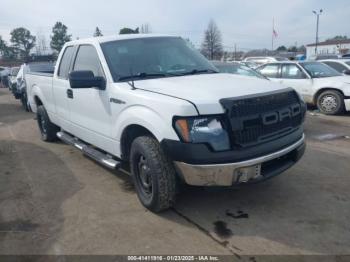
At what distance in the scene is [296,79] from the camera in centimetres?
1052

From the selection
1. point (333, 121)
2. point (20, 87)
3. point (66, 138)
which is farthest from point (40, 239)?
point (20, 87)

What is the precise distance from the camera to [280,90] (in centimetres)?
377

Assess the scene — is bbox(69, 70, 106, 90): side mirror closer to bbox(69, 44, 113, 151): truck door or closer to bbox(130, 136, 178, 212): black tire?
bbox(69, 44, 113, 151): truck door

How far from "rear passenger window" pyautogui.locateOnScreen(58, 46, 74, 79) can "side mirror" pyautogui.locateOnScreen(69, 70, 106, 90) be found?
1471 mm

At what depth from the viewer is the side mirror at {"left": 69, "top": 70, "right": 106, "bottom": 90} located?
4.08 m

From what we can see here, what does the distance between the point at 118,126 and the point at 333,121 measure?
6691mm

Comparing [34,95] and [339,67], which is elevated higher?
[339,67]

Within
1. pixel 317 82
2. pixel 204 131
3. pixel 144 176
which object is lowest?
pixel 144 176

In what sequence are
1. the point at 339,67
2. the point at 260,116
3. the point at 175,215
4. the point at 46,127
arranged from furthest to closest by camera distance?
the point at 339,67 → the point at 46,127 → the point at 175,215 → the point at 260,116

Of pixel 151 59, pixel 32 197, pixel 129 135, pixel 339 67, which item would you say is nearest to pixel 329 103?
pixel 339 67

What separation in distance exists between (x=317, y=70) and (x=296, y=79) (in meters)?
0.70

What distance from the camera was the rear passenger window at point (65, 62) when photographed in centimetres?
551

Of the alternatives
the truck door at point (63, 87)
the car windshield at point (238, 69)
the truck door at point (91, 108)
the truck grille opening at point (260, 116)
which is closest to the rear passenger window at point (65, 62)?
the truck door at point (63, 87)

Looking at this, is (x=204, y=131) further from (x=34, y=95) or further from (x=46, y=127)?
(x=34, y=95)
